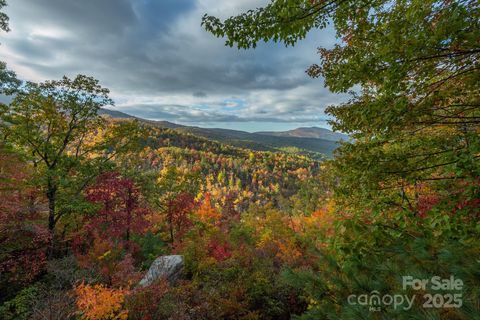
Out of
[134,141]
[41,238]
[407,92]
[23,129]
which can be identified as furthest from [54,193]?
[407,92]

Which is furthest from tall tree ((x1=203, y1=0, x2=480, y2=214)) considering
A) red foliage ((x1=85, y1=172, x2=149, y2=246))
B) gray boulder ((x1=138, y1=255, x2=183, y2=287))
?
red foliage ((x1=85, y1=172, x2=149, y2=246))

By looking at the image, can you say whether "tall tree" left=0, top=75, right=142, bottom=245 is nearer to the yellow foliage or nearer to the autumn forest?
the autumn forest

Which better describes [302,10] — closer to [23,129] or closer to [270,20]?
[270,20]

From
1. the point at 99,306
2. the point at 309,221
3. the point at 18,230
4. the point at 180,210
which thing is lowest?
the point at 309,221

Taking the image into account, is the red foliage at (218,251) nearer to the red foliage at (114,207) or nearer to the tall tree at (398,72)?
the red foliage at (114,207)

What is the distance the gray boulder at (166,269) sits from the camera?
10.7 m

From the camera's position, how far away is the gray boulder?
10.7 meters

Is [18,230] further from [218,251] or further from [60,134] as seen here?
[218,251]

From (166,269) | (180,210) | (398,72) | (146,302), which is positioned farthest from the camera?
(180,210)

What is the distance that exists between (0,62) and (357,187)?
1479cm

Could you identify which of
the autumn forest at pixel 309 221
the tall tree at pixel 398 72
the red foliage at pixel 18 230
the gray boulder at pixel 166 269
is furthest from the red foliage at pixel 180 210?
the tall tree at pixel 398 72

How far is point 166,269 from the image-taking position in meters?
11.0

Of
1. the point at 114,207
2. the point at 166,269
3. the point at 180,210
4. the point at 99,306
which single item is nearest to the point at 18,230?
the point at 114,207

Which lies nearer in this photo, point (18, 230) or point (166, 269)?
point (18, 230)
